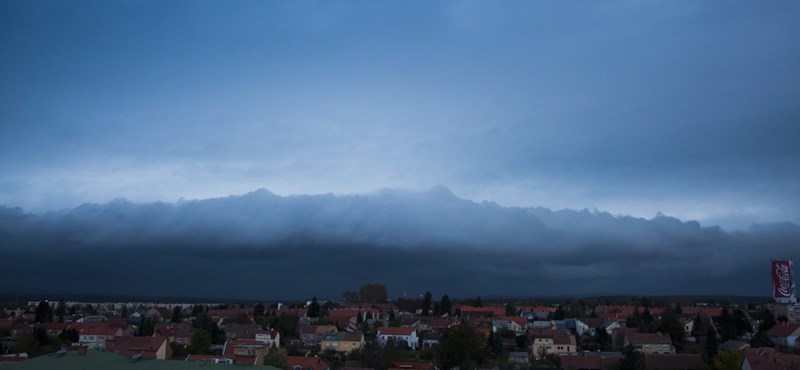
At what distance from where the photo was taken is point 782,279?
7106 cm

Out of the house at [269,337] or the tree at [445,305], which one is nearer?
the house at [269,337]

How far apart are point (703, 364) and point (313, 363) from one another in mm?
22893

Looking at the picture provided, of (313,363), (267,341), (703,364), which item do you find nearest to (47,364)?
(313,363)

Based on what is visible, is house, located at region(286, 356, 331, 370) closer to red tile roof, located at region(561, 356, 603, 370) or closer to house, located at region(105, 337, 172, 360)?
house, located at region(105, 337, 172, 360)

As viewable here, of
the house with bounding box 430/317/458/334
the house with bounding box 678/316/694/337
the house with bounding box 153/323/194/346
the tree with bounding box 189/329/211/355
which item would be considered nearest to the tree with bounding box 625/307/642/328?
the house with bounding box 678/316/694/337

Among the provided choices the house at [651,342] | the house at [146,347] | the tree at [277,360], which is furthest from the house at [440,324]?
the tree at [277,360]

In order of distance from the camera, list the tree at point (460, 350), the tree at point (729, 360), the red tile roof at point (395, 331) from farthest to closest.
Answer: the red tile roof at point (395, 331) < the tree at point (460, 350) < the tree at point (729, 360)

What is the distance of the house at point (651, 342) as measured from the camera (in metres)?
51.9

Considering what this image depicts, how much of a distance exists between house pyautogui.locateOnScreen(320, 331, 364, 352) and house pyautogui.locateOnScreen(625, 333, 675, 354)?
67.8ft

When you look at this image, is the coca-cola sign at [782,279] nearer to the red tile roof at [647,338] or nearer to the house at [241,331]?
the red tile roof at [647,338]

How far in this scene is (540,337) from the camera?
5491cm

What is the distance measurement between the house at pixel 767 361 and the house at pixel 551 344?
1539 centimetres

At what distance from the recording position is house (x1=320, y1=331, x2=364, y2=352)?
179 ft

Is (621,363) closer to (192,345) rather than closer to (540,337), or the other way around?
(540,337)
